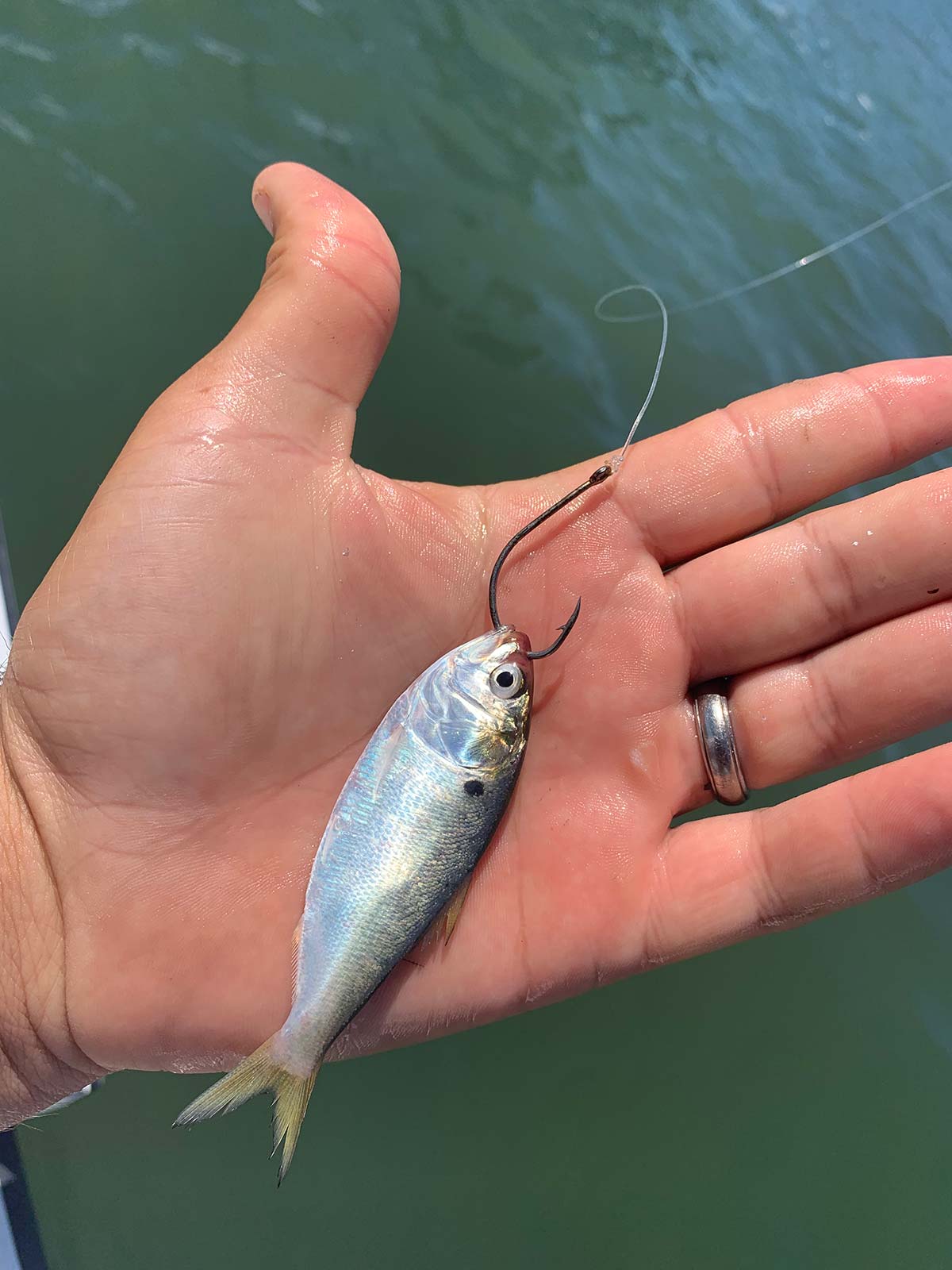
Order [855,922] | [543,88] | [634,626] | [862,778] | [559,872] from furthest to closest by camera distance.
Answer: [543,88], [855,922], [634,626], [559,872], [862,778]

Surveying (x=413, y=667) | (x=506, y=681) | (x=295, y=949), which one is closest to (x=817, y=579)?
(x=506, y=681)

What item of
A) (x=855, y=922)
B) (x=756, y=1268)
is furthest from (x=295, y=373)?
(x=756, y=1268)

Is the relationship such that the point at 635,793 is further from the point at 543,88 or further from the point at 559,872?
the point at 543,88

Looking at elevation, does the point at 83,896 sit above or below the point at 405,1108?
above

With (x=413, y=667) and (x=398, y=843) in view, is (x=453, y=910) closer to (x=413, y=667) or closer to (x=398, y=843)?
(x=398, y=843)

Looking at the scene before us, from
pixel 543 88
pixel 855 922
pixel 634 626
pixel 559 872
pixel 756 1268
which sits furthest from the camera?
pixel 543 88

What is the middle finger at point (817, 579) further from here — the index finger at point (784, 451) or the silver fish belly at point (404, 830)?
the silver fish belly at point (404, 830)

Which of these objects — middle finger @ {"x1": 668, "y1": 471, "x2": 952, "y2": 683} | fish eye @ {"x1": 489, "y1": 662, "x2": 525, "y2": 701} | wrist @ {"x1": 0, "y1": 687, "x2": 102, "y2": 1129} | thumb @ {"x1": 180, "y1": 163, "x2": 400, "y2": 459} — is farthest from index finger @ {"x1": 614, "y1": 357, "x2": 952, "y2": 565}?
wrist @ {"x1": 0, "y1": 687, "x2": 102, "y2": 1129}
